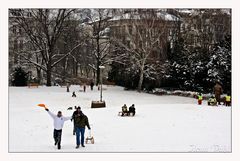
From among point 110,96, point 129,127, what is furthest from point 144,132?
point 110,96

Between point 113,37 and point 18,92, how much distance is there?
14.1m

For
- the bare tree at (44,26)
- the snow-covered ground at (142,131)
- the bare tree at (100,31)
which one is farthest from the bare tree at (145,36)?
the snow-covered ground at (142,131)

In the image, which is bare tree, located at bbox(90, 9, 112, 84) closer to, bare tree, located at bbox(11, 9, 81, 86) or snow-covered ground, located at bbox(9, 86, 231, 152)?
bare tree, located at bbox(11, 9, 81, 86)

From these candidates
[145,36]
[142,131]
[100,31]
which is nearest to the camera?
[142,131]

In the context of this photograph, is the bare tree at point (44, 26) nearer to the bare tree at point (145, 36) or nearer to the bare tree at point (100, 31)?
the bare tree at point (100, 31)

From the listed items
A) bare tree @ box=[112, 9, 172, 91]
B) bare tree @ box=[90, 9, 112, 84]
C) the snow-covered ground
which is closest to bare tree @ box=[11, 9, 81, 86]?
bare tree @ box=[90, 9, 112, 84]

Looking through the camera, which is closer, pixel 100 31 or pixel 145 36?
pixel 145 36

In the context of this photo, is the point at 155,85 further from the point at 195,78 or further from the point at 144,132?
the point at 144,132

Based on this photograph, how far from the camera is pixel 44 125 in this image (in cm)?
1563

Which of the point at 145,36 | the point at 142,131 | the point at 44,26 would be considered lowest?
the point at 142,131

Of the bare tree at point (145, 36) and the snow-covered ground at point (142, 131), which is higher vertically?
the bare tree at point (145, 36)

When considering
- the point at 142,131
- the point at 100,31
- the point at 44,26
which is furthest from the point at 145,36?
the point at 142,131

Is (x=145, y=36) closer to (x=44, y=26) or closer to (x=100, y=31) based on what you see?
(x=100, y=31)

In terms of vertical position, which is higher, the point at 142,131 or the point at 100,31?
the point at 100,31
